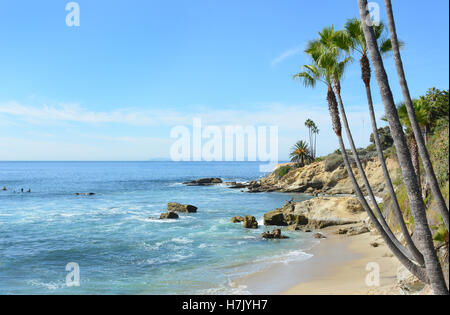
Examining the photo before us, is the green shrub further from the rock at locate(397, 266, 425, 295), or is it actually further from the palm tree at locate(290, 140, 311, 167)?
the rock at locate(397, 266, 425, 295)

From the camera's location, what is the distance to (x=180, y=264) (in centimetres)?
2081

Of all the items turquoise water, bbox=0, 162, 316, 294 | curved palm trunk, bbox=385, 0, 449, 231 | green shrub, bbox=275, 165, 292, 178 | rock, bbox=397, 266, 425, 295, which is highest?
curved palm trunk, bbox=385, 0, 449, 231

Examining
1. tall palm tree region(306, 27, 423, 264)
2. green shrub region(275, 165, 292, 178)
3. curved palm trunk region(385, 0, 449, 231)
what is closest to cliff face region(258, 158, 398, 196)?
green shrub region(275, 165, 292, 178)

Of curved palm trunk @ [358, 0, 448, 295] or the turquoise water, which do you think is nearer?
curved palm trunk @ [358, 0, 448, 295]

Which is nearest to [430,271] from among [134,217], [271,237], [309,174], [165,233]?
[271,237]

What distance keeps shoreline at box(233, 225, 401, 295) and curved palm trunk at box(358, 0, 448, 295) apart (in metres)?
4.33

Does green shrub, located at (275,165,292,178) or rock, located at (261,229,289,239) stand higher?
green shrub, located at (275,165,292,178)

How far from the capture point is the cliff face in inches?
2259

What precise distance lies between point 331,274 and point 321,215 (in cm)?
Result: 1393


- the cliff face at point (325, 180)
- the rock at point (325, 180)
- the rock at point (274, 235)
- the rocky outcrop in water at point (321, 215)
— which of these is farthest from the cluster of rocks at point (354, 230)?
the rock at point (325, 180)
